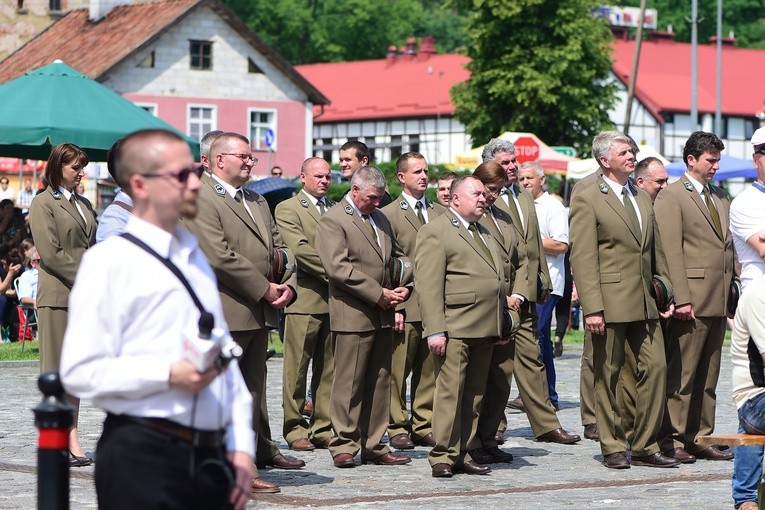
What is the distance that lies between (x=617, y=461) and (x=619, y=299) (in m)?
1.10

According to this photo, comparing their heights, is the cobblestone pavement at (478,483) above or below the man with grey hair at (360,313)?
below

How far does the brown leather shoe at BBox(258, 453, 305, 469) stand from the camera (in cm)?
1077

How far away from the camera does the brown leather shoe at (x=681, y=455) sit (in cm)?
1145

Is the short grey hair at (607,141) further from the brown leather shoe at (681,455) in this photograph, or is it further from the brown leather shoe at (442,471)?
the brown leather shoe at (442,471)

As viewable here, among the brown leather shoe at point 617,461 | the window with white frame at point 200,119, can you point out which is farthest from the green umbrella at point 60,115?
the window with white frame at point 200,119

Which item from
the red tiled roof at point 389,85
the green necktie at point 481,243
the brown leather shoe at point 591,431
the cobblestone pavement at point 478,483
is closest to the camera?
the cobblestone pavement at point 478,483

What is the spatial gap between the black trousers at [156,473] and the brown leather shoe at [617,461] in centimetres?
656

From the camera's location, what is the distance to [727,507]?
917cm

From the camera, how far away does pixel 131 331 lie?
4.85 m

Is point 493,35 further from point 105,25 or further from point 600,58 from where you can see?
point 105,25


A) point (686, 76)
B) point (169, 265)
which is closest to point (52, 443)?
point (169, 265)

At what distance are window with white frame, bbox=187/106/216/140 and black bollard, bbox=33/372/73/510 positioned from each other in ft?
201

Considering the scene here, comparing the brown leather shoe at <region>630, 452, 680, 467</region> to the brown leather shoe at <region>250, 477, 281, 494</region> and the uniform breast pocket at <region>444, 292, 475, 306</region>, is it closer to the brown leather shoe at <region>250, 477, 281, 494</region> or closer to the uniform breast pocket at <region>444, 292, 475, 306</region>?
the uniform breast pocket at <region>444, 292, 475, 306</region>

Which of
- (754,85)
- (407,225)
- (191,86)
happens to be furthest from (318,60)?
(407,225)
